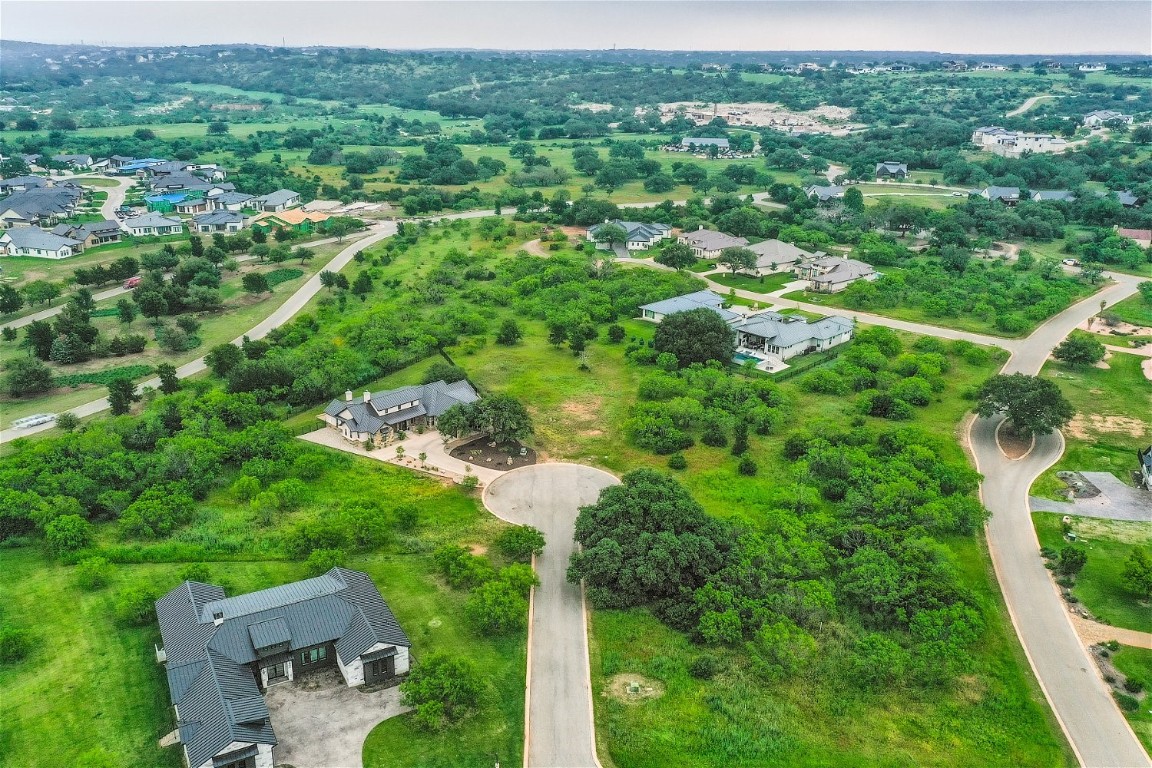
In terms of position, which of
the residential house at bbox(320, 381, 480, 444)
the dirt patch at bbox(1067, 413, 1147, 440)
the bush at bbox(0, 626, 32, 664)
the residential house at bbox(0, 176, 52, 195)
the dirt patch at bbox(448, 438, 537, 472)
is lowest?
the dirt patch at bbox(1067, 413, 1147, 440)

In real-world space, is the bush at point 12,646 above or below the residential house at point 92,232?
below

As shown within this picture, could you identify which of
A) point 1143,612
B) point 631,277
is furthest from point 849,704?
point 631,277

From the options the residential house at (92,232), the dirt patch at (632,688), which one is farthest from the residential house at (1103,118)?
the dirt patch at (632,688)

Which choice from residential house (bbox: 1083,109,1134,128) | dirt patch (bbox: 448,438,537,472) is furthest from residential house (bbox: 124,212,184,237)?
residential house (bbox: 1083,109,1134,128)

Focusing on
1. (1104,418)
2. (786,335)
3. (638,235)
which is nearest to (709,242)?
(638,235)

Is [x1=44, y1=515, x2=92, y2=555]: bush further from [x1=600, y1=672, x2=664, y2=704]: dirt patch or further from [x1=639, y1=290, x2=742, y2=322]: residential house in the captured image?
[x1=639, y1=290, x2=742, y2=322]: residential house

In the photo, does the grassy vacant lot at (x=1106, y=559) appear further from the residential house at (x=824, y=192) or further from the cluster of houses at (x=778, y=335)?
the residential house at (x=824, y=192)
